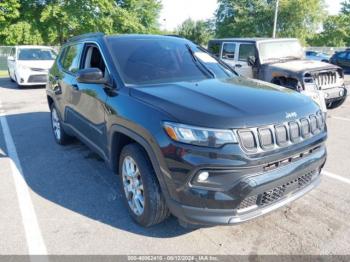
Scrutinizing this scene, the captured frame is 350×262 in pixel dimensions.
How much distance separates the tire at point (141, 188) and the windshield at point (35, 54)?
12.3 m

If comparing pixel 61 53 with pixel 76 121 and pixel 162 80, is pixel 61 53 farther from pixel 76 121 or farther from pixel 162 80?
pixel 162 80

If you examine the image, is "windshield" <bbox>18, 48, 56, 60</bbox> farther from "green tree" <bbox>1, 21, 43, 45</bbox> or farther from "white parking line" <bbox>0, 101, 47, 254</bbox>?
"green tree" <bbox>1, 21, 43, 45</bbox>

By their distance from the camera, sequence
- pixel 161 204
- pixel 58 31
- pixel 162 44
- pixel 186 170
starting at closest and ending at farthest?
pixel 186 170 < pixel 161 204 < pixel 162 44 < pixel 58 31

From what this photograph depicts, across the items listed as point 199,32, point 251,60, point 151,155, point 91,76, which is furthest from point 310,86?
point 199,32

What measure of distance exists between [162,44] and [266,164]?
2.21 metres

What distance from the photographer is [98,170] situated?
182 inches

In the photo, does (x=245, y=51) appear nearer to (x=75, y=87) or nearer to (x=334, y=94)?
(x=334, y=94)

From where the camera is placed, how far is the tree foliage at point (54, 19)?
23344mm

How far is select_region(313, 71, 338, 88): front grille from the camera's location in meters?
7.27

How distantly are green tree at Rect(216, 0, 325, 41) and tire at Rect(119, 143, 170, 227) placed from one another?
41722mm

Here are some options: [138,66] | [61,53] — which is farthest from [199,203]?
[61,53]

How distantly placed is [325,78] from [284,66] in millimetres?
947

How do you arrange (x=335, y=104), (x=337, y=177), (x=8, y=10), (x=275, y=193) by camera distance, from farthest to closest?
1. (x=8, y=10)
2. (x=335, y=104)
3. (x=337, y=177)
4. (x=275, y=193)

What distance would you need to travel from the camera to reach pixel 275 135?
261 centimetres
